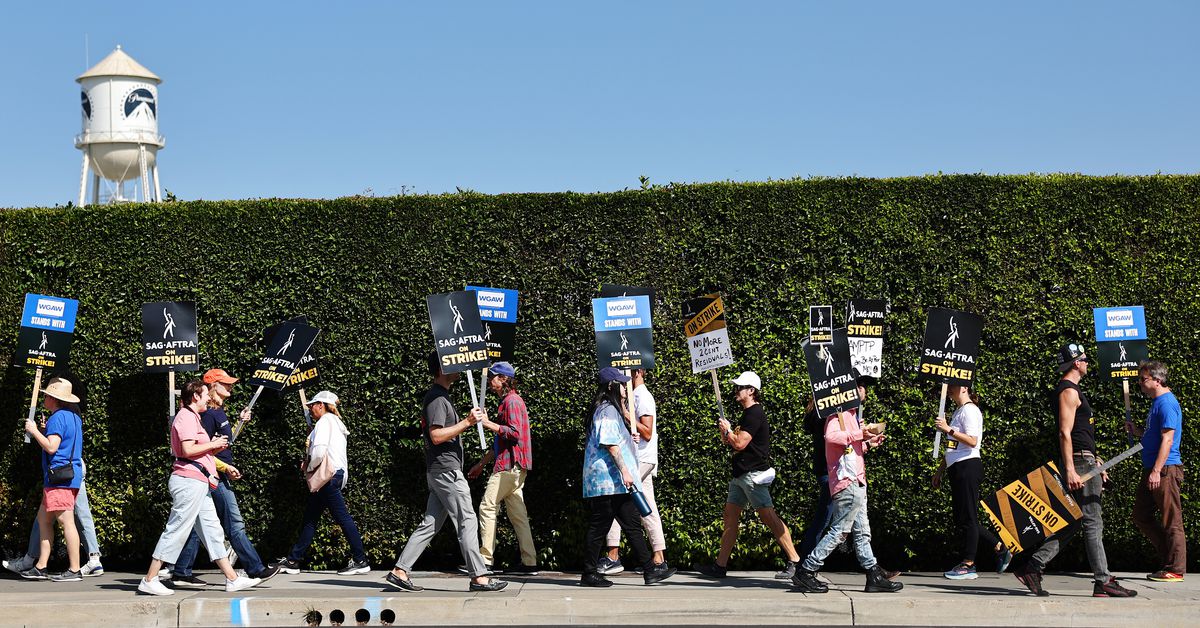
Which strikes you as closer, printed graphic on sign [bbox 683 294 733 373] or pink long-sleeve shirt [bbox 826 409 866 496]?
pink long-sleeve shirt [bbox 826 409 866 496]

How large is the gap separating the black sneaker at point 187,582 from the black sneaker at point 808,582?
4736 millimetres

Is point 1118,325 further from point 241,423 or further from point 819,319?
point 241,423

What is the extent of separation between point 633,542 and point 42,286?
602 cm

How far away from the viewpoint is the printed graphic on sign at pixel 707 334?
1002cm

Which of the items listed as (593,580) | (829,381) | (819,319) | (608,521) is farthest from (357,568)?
(819,319)

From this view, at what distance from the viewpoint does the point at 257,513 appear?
10.7 metres

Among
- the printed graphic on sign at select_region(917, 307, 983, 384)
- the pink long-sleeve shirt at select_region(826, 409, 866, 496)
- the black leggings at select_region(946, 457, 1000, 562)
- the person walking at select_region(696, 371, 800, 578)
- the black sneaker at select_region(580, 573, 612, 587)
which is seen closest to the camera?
the pink long-sleeve shirt at select_region(826, 409, 866, 496)

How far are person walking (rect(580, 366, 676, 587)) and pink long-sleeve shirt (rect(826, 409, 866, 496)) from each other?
1510 mm

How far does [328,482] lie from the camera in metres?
10.1

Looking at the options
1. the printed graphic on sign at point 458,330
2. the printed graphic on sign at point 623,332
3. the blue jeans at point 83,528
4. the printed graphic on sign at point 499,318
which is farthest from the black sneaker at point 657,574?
the blue jeans at point 83,528

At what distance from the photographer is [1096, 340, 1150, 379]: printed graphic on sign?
9.90 metres

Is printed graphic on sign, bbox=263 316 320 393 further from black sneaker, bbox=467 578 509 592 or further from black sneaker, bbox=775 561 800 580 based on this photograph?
black sneaker, bbox=775 561 800 580

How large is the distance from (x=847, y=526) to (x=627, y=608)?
1739mm

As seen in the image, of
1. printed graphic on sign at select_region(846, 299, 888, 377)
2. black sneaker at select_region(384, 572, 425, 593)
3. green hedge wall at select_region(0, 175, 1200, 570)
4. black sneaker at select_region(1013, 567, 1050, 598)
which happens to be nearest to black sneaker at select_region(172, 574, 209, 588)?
green hedge wall at select_region(0, 175, 1200, 570)
